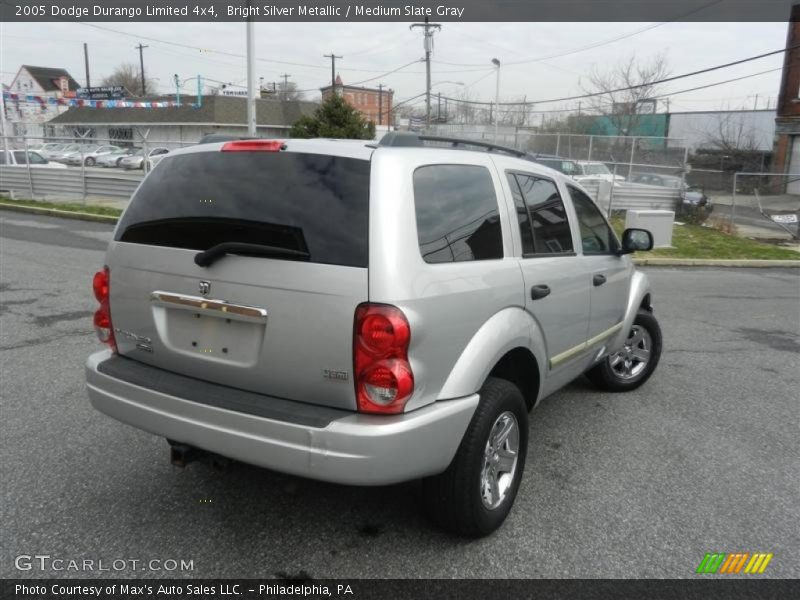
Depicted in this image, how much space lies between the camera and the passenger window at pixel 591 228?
13.9 feet

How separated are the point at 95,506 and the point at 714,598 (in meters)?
2.93

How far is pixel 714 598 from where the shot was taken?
108 inches

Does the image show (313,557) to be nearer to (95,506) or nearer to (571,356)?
(95,506)

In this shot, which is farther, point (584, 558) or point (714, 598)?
point (584, 558)

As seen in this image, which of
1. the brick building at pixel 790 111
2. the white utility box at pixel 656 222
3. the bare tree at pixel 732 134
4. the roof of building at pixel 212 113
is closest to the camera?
the white utility box at pixel 656 222

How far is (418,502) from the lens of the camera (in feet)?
10.7

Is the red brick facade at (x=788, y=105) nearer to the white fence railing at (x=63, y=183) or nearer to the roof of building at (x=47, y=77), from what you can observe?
the white fence railing at (x=63, y=183)

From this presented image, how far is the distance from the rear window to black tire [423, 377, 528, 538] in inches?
36.0

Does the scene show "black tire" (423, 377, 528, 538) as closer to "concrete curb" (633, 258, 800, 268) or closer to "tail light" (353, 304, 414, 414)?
"tail light" (353, 304, 414, 414)

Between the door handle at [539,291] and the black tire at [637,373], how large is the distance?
1.81 metres

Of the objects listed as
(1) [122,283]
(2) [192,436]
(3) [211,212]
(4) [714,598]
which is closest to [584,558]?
(4) [714,598]

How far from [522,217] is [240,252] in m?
1.58

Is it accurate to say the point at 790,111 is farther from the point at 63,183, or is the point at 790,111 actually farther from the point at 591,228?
the point at 591,228

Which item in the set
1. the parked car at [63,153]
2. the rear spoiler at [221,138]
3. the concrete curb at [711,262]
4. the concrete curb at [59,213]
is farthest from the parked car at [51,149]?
the rear spoiler at [221,138]
